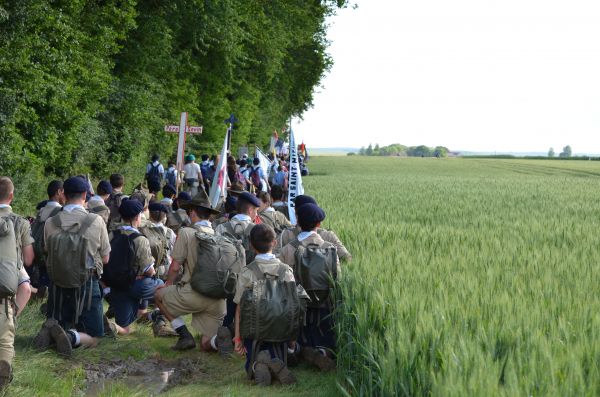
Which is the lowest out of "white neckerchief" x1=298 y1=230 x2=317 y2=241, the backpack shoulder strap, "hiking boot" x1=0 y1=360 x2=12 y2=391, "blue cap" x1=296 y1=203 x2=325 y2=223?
"hiking boot" x1=0 y1=360 x2=12 y2=391

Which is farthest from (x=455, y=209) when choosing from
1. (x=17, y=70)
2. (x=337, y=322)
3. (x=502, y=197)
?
(x=337, y=322)

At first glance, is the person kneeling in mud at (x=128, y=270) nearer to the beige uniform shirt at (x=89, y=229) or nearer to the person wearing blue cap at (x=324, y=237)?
the beige uniform shirt at (x=89, y=229)

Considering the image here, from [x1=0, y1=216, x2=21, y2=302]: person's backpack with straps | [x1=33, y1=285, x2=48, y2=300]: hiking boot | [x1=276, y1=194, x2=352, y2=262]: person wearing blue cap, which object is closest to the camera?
[x1=0, y1=216, x2=21, y2=302]: person's backpack with straps

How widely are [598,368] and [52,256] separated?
4.92 meters

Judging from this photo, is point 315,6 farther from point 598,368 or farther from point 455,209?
point 598,368

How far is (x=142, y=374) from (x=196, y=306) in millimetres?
944

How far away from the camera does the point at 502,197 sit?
2280 centimetres

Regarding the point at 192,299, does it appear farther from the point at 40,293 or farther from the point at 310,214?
the point at 40,293

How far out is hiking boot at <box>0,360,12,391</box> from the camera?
5715mm

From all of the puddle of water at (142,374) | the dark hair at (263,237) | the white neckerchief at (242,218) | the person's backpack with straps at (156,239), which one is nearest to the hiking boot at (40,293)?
the person's backpack with straps at (156,239)

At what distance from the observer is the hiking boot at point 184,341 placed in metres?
7.76

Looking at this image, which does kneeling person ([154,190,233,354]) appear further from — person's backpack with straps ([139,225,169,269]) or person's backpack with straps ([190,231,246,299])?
person's backpack with straps ([139,225,169,269])

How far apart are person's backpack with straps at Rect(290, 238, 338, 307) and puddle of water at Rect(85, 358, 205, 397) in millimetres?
1271

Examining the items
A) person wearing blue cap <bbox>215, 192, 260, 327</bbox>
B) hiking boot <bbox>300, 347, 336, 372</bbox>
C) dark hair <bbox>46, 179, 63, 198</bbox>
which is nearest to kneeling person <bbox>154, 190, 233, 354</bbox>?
person wearing blue cap <bbox>215, 192, 260, 327</bbox>
